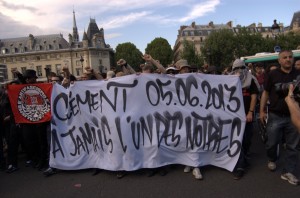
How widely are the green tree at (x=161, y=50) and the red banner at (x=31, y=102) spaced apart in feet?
285

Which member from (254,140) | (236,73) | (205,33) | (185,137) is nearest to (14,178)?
(185,137)

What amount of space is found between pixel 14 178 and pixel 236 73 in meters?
4.24

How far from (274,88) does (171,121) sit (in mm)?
1646

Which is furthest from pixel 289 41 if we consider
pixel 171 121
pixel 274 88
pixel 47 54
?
pixel 47 54

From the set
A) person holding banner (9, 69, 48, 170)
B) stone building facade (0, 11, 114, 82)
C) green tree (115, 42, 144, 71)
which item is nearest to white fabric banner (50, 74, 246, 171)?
person holding banner (9, 69, 48, 170)

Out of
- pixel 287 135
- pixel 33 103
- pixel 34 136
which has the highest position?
pixel 33 103

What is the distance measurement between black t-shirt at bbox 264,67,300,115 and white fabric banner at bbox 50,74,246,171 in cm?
52

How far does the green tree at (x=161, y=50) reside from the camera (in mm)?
93688

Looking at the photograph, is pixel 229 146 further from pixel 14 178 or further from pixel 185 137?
pixel 14 178

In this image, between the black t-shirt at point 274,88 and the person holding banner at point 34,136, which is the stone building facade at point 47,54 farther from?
the black t-shirt at point 274,88

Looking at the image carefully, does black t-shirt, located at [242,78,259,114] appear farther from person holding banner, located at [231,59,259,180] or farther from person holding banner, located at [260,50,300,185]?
person holding banner, located at [260,50,300,185]

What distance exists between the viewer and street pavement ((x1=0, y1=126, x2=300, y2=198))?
4273 millimetres

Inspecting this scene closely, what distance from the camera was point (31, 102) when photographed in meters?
6.00

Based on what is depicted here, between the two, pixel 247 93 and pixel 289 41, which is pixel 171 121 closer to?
pixel 247 93
